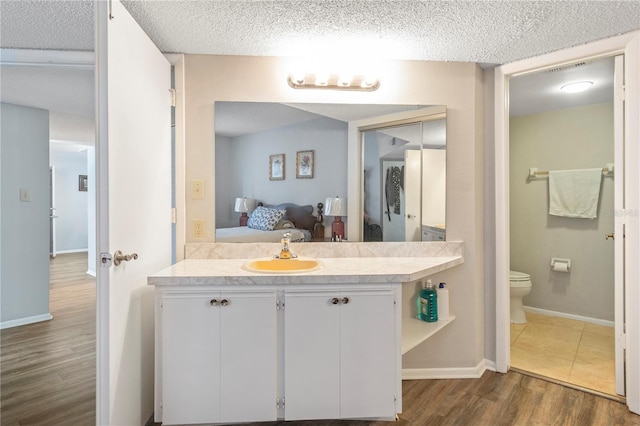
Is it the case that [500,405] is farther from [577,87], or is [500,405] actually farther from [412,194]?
[577,87]

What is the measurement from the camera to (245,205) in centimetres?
212

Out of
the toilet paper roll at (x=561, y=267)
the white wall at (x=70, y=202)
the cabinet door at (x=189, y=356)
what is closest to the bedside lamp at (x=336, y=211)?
the cabinet door at (x=189, y=356)

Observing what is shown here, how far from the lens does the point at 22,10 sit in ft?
5.27

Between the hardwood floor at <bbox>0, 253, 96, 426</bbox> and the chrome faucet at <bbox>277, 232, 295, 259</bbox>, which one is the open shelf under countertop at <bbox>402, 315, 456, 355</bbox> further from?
the hardwood floor at <bbox>0, 253, 96, 426</bbox>

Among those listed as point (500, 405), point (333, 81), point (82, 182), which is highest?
point (333, 81)

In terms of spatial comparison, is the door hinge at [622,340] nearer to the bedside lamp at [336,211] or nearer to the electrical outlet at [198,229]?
the bedside lamp at [336,211]

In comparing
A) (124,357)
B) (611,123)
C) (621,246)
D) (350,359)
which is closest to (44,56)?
(124,357)

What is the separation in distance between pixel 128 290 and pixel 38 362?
1.55 meters

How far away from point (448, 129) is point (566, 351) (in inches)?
75.8

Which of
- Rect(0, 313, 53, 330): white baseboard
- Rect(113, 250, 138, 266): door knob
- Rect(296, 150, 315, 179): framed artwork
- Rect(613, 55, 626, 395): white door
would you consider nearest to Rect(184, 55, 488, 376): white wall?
Rect(296, 150, 315, 179): framed artwork

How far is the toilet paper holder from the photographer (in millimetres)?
3219

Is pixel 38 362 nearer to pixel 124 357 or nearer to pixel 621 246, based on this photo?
pixel 124 357

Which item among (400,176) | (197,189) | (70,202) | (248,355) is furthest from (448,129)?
(70,202)

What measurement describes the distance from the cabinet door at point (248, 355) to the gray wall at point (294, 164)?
654 millimetres
